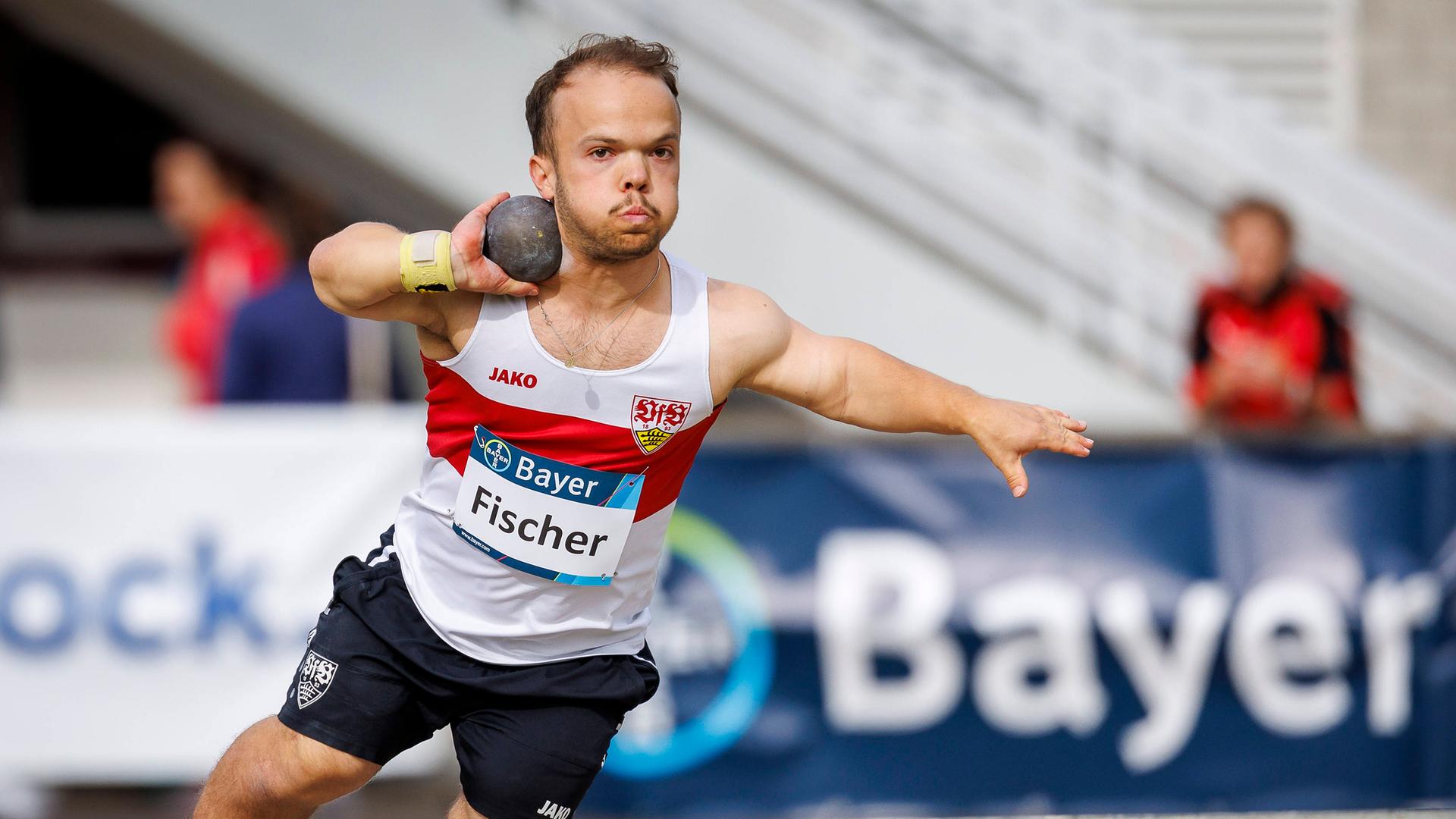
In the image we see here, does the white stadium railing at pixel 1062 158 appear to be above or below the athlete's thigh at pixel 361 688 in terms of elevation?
above

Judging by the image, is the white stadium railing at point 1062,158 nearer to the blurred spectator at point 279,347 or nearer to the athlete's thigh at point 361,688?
the blurred spectator at point 279,347

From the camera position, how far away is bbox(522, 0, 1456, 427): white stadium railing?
7293mm

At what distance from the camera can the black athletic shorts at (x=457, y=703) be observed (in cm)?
332

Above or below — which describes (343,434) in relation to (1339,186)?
below

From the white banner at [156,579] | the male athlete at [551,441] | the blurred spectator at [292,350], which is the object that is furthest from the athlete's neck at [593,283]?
the blurred spectator at [292,350]

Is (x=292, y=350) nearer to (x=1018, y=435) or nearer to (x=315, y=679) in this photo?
(x=315, y=679)

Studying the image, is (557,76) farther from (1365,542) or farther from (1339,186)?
(1339,186)

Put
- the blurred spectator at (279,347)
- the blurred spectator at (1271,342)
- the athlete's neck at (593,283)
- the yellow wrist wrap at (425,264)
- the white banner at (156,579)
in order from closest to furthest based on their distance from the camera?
the yellow wrist wrap at (425,264), the athlete's neck at (593,283), the white banner at (156,579), the blurred spectator at (1271,342), the blurred spectator at (279,347)

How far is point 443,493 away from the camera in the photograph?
339 centimetres

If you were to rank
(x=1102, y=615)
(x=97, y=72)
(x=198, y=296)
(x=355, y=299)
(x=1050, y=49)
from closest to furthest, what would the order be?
(x=355, y=299) < (x=1102, y=615) < (x=198, y=296) < (x=1050, y=49) < (x=97, y=72)

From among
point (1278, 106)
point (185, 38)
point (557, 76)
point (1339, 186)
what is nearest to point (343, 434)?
point (185, 38)

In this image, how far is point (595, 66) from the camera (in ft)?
10.1

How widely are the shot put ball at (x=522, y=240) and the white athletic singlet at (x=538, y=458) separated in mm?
117

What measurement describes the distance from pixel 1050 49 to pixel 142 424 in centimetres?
446
